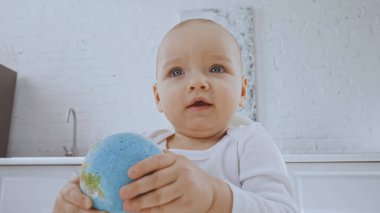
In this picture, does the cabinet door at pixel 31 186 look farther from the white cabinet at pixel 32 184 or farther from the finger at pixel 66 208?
the finger at pixel 66 208

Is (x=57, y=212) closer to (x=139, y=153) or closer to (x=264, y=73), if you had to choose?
(x=139, y=153)

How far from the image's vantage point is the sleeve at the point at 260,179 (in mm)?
556

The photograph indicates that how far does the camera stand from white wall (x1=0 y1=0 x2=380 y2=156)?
2.80m

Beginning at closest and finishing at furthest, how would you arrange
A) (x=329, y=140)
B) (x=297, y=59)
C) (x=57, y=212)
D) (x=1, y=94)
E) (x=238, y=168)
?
(x=57, y=212), (x=238, y=168), (x=329, y=140), (x=297, y=59), (x=1, y=94)

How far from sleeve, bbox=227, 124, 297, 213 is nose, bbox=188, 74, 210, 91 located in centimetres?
13

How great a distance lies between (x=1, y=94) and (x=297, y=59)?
2746 millimetres

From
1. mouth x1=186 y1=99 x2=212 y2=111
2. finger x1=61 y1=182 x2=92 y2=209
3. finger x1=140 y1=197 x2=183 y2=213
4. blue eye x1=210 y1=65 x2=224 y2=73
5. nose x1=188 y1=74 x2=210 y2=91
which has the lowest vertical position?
finger x1=61 y1=182 x2=92 y2=209

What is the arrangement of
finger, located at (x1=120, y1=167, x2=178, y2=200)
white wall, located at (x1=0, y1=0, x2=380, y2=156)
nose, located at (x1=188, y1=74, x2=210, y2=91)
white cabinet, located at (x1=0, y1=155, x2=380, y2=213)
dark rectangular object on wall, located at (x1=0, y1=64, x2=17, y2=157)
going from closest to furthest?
finger, located at (x1=120, y1=167, x2=178, y2=200), nose, located at (x1=188, y1=74, x2=210, y2=91), white cabinet, located at (x1=0, y1=155, x2=380, y2=213), white wall, located at (x1=0, y1=0, x2=380, y2=156), dark rectangular object on wall, located at (x1=0, y1=64, x2=17, y2=157)

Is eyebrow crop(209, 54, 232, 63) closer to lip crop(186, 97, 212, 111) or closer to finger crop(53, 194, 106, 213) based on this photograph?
lip crop(186, 97, 212, 111)

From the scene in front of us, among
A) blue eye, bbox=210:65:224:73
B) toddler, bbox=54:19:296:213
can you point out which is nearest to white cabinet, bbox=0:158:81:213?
toddler, bbox=54:19:296:213

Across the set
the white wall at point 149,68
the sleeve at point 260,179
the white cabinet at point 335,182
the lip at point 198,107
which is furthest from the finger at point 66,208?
the white wall at point 149,68

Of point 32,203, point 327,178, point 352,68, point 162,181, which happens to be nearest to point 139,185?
point 162,181

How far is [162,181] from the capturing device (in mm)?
437

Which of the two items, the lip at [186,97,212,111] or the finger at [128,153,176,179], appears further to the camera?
the lip at [186,97,212,111]
